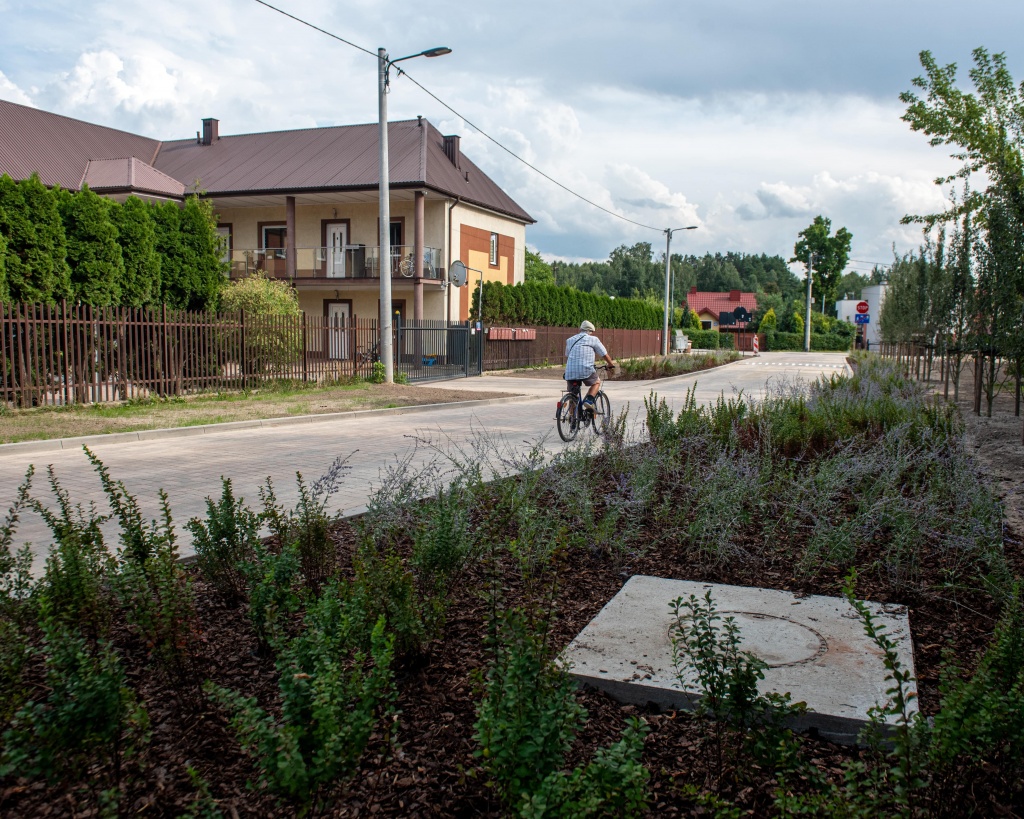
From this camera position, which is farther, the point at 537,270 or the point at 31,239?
the point at 537,270

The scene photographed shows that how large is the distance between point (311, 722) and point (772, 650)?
2.09 m

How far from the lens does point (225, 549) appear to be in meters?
4.11

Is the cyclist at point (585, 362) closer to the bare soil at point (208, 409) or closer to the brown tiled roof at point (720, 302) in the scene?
the bare soil at point (208, 409)

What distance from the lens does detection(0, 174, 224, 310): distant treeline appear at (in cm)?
1466

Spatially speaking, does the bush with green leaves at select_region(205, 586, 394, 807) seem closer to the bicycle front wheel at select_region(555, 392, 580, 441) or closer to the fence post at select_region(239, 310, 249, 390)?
the bicycle front wheel at select_region(555, 392, 580, 441)

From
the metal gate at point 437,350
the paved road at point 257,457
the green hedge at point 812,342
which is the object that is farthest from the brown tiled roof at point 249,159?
the green hedge at point 812,342

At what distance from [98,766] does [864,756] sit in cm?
240

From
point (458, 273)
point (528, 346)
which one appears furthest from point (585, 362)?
point (528, 346)

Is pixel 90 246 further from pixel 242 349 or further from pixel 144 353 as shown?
pixel 242 349

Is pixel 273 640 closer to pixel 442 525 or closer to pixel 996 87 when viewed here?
pixel 442 525

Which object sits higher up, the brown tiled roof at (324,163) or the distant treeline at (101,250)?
the brown tiled roof at (324,163)

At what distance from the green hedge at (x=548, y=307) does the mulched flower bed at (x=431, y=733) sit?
28753 mm

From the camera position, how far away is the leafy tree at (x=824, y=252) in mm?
80000

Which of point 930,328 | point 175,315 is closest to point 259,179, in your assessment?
point 175,315
